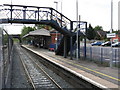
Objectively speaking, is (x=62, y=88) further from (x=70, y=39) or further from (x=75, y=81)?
(x=70, y=39)

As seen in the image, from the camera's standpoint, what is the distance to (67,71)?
40.2 ft

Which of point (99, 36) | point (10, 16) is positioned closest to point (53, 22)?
point (10, 16)

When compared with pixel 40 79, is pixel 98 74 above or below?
above

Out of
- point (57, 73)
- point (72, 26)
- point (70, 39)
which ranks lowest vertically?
point (57, 73)

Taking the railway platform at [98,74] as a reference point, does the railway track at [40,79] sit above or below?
A: below

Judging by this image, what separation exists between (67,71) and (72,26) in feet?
30.9

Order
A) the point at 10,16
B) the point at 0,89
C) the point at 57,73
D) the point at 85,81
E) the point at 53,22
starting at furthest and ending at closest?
1. the point at 53,22
2. the point at 10,16
3. the point at 57,73
4. the point at 85,81
5. the point at 0,89

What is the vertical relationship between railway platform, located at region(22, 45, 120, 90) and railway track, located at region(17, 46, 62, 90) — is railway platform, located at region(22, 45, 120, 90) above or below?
above

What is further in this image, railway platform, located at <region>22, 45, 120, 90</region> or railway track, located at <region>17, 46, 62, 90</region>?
railway track, located at <region>17, 46, 62, 90</region>

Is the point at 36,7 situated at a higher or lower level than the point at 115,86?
higher

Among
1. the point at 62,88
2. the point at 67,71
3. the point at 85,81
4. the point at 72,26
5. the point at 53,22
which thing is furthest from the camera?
the point at 72,26

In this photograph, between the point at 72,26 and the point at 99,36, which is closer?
the point at 72,26

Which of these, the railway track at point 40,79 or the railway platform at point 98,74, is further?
the railway track at point 40,79

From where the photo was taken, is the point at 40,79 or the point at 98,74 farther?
the point at 40,79
